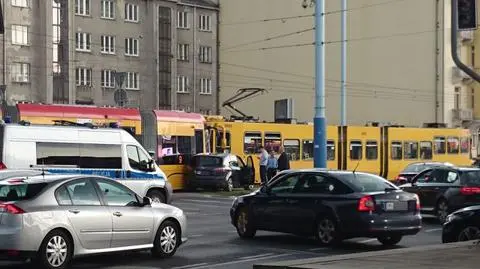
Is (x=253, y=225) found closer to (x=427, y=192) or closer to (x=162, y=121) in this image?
(x=427, y=192)

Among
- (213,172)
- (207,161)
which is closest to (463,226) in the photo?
(213,172)

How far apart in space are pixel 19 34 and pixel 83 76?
6.36m

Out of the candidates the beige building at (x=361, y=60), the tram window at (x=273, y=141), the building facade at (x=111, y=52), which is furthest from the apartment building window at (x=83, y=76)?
the tram window at (x=273, y=141)

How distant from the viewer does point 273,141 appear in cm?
4081

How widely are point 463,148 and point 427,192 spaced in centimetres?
3058

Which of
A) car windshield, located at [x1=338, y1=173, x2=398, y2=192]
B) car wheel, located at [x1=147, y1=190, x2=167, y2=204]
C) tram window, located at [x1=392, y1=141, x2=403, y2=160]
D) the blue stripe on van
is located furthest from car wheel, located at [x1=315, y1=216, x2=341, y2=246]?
tram window, located at [x1=392, y1=141, x2=403, y2=160]

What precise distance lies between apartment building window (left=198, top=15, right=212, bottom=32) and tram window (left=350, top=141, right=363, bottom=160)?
34.0 metres

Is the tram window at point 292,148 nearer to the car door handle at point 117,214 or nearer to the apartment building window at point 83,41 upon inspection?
the car door handle at point 117,214

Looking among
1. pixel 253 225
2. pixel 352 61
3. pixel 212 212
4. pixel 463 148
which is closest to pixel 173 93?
pixel 352 61

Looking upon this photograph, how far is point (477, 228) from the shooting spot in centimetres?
1484

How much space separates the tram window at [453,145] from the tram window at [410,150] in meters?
3.39

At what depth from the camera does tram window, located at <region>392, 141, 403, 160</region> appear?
4749 centimetres

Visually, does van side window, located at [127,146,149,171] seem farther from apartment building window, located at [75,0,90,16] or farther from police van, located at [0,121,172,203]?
apartment building window, located at [75,0,90,16]

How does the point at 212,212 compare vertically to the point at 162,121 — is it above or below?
below
